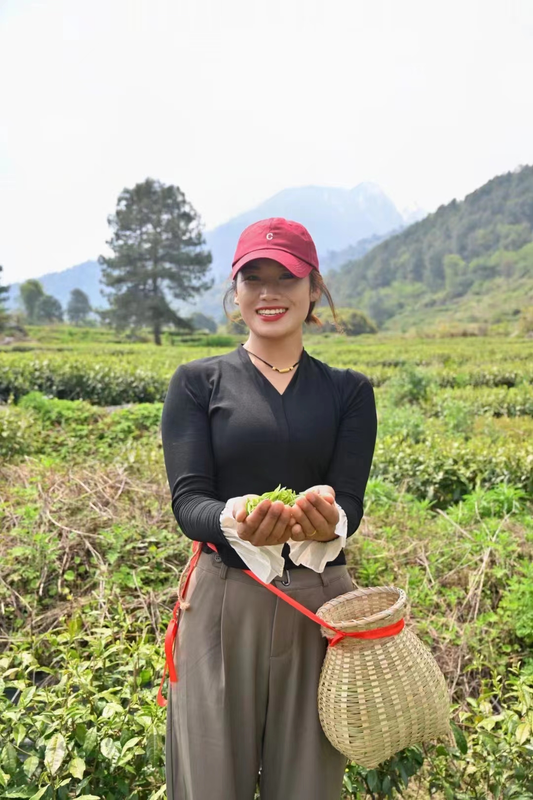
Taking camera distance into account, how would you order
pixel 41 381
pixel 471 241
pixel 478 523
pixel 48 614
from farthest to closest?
pixel 471 241 < pixel 41 381 < pixel 478 523 < pixel 48 614

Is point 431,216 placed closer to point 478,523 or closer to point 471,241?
point 471,241

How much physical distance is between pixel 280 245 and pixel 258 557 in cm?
70

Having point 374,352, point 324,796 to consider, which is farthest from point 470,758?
point 374,352

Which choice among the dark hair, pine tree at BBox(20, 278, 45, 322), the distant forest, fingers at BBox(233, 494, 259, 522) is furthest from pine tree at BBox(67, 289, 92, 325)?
fingers at BBox(233, 494, 259, 522)

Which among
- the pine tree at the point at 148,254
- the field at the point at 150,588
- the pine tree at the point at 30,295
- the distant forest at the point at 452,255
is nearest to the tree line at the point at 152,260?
the pine tree at the point at 148,254

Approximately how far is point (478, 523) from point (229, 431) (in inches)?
105

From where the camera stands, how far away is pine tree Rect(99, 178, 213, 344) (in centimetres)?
2533

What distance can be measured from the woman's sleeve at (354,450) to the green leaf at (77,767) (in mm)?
932

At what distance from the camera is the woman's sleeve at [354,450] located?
1.32 meters

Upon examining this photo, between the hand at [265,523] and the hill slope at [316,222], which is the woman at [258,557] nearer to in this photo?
the hand at [265,523]

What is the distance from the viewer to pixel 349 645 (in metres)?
1.21

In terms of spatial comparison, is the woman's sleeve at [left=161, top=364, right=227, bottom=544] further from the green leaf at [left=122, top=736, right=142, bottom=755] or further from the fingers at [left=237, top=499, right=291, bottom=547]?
the green leaf at [left=122, top=736, right=142, bottom=755]

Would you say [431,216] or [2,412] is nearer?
[2,412]

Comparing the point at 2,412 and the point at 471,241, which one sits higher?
the point at 471,241
